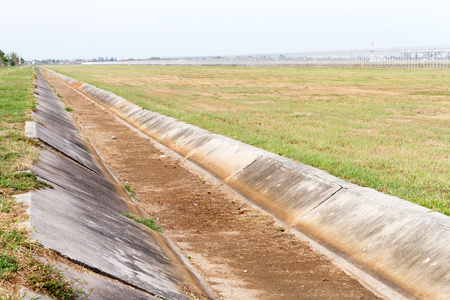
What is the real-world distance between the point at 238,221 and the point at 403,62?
80701 mm

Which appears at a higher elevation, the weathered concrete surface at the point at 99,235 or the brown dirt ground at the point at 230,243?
the weathered concrete surface at the point at 99,235

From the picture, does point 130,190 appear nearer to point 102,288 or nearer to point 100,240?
point 100,240

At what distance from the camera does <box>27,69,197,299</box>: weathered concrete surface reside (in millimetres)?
5020

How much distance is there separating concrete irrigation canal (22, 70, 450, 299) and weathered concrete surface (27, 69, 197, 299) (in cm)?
2

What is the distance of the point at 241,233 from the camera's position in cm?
826

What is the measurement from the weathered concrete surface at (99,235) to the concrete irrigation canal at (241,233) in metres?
0.02

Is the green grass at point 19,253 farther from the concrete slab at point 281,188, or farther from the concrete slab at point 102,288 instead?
the concrete slab at point 281,188

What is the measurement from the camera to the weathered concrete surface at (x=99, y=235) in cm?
502

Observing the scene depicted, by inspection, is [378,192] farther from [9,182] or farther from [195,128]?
[195,128]

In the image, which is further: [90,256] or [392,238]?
[392,238]

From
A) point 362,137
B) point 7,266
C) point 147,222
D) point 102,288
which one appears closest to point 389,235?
point 147,222

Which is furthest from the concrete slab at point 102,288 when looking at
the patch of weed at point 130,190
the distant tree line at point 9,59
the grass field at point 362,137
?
the distant tree line at point 9,59

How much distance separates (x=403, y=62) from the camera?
8331 centimetres

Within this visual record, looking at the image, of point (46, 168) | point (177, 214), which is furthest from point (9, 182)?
point (177, 214)
